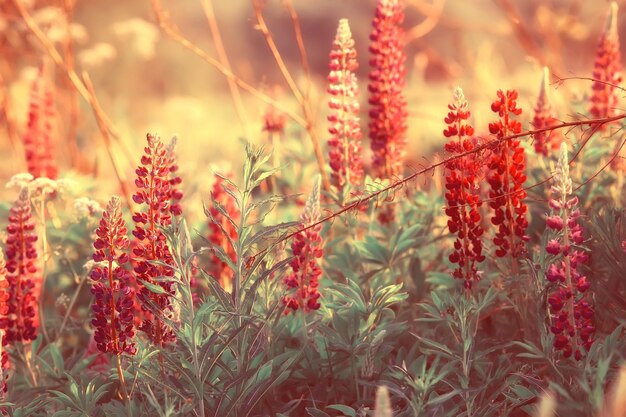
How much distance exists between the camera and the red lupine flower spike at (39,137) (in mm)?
3820

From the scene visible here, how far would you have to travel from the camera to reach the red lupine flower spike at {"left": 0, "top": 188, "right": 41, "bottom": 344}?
2.56 meters

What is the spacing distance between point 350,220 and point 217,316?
0.91m

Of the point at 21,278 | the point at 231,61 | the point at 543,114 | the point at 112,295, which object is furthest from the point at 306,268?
the point at 231,61

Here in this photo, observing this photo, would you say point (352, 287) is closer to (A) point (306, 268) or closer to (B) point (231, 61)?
(A) point (306, 268)

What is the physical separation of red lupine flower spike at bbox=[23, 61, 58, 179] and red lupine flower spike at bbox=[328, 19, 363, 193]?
1.36 meters

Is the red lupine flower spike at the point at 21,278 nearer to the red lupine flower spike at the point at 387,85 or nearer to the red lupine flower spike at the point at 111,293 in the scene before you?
the red lupine flower spike at the point at 111,293

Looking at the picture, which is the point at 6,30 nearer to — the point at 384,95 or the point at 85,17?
the point at 384,95

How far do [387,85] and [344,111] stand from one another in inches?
7.1

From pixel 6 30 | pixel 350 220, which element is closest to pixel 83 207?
pixel 350 220

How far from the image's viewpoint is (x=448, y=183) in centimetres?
238

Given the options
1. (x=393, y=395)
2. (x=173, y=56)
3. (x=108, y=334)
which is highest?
(x=173, y=56)

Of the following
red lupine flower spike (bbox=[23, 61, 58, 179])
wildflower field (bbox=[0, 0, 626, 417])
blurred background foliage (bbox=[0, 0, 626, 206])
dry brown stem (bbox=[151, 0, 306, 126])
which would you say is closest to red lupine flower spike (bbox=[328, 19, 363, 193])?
wildflower field (bbox=[0, 0, 626, 417])

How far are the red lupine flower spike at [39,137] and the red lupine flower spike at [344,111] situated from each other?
136 centimetres

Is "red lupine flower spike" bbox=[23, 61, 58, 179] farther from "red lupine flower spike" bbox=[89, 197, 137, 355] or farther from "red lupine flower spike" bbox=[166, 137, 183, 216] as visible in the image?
"red lupine flower spike" bbox=[89, 197, 137, 355]
